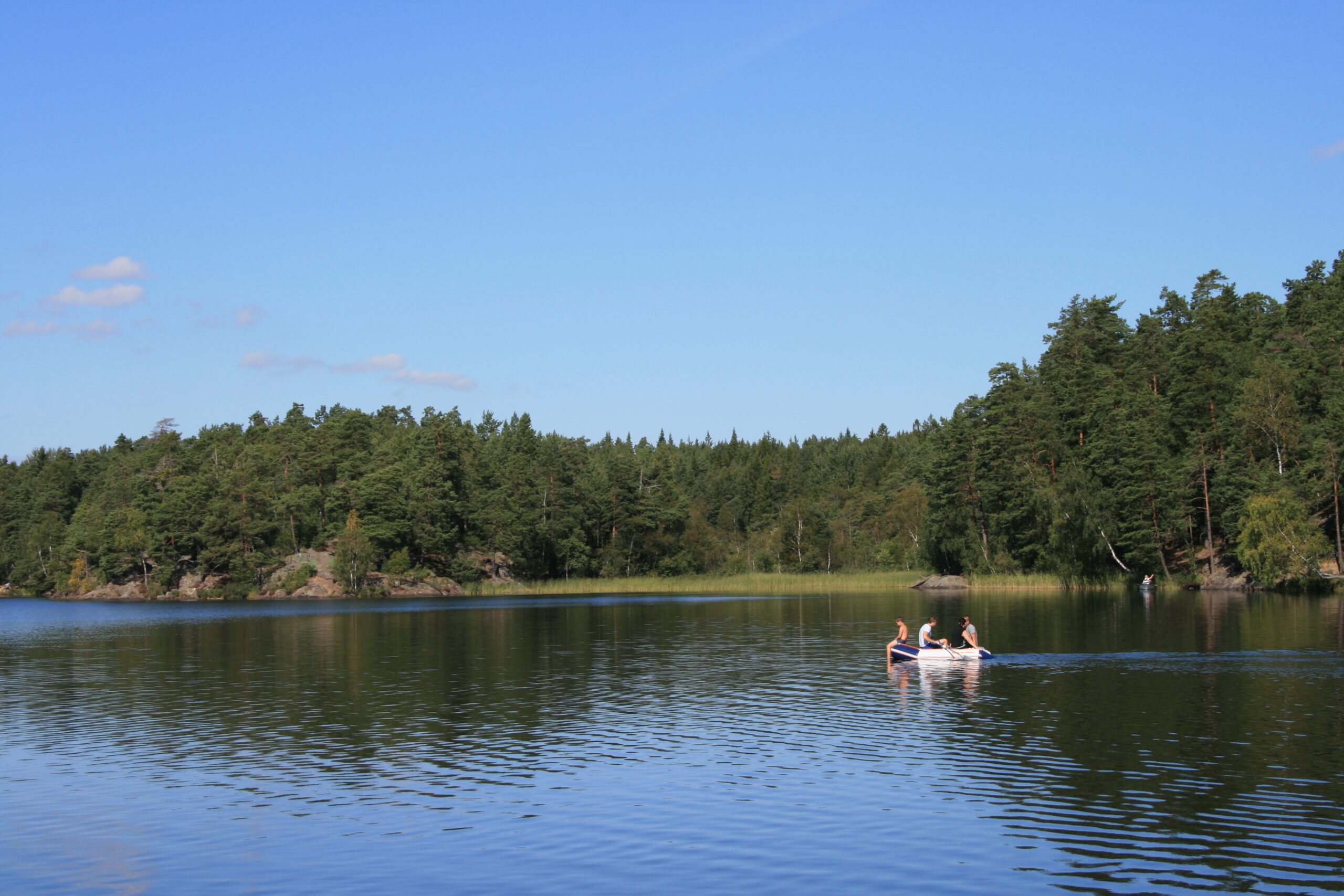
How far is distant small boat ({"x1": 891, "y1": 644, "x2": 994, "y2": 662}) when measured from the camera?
43.0 metres

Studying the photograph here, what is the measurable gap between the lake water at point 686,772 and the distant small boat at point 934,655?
36.8 inches

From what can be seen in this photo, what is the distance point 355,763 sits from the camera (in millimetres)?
24766

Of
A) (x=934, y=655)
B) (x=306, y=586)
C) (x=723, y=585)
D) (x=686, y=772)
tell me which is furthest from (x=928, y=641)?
(x=306, y=586)

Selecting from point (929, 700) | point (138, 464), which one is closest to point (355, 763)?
point (929, 700)

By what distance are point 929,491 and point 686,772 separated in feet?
357

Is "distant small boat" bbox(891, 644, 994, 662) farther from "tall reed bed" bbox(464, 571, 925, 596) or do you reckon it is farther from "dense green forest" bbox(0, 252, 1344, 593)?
"tall reed bed" bbox(464, 571, 925, 596)

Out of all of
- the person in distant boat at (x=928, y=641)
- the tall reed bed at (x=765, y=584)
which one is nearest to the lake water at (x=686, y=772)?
the person in distant boat at (x=928, y=641)

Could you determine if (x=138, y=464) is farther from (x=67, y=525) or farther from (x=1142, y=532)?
(x=1142, y=532)

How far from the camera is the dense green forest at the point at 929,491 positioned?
95875 mm

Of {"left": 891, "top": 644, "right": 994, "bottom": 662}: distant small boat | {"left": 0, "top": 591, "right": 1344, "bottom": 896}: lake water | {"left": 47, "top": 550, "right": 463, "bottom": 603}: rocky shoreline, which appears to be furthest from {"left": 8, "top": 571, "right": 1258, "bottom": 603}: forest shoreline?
{"left": 891, "top": 644, "right": 994, "bottom": 662}: distant small boat

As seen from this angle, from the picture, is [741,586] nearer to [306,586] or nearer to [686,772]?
[306,586]

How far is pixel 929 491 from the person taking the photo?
127 m

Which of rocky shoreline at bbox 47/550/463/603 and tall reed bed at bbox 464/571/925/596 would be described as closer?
tall reed bed at bbox 464/571/925/596

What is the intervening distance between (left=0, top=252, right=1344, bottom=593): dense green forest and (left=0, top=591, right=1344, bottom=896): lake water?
174 ft
